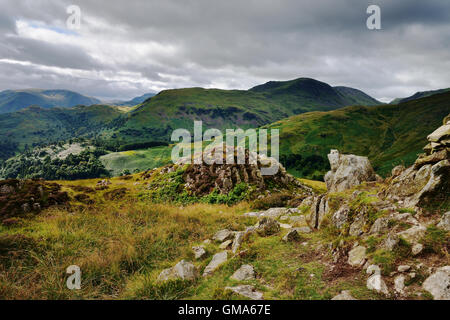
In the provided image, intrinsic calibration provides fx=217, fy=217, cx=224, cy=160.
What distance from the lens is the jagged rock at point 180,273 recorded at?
7113 mm

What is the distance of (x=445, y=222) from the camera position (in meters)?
6.91

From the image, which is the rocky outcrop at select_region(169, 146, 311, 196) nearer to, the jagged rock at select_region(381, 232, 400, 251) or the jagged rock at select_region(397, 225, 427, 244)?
the jagged rock at select_region(381, 232, 400, 251)

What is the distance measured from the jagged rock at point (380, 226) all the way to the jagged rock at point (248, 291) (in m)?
5.18

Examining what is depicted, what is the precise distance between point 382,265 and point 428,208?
137 inches

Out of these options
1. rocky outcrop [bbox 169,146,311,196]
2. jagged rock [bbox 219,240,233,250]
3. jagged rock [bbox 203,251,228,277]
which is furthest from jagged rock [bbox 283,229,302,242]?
rocky outcrop [bbox 169,146,311,196]

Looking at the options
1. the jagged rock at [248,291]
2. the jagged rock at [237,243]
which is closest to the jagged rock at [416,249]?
the jagged rock at [248,291]

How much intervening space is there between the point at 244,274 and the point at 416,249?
17.3 ft

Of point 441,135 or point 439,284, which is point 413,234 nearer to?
point 439,284

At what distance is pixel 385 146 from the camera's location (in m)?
196

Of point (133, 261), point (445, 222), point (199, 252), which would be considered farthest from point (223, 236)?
point (445, 222)

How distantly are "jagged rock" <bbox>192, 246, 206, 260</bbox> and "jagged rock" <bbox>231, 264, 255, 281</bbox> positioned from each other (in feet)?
7.04

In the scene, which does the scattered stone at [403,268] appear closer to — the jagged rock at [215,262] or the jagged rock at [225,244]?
the jagged rock at [215,262]

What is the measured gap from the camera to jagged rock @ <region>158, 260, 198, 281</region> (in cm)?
711
